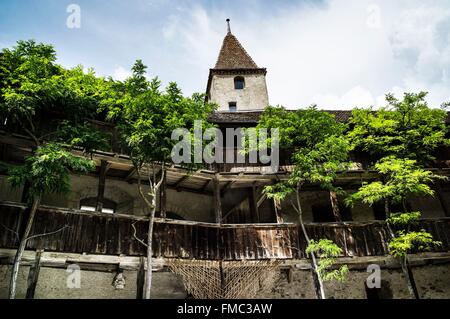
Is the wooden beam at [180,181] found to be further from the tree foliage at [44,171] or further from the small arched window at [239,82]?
the small arched window at [239,82]

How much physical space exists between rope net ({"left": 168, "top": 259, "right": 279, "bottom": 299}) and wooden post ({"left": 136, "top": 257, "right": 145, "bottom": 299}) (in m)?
0.85

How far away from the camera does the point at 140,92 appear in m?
11.2

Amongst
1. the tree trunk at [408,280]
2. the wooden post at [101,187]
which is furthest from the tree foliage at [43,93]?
the tree trunk at [408,280]

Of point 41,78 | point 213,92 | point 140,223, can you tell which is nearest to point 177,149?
point 140,223

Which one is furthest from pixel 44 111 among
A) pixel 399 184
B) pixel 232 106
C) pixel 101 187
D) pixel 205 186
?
pixel 232 106

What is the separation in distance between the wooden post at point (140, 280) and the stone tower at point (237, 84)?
14.1 m

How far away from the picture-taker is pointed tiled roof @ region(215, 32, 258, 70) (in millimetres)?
25733

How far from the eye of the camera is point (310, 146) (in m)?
12.8

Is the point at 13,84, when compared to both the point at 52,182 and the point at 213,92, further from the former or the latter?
the point at 213,92

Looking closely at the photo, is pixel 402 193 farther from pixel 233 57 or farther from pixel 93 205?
pixel 233 57

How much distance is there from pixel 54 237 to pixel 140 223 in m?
2.58

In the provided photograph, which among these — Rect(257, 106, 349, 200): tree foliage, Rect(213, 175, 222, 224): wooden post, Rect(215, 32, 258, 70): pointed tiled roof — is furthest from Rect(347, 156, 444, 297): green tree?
Rect(215, 32, 258, 70): pointed tiled roof

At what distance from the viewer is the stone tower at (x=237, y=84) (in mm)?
24344

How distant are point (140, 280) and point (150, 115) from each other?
5009mm
